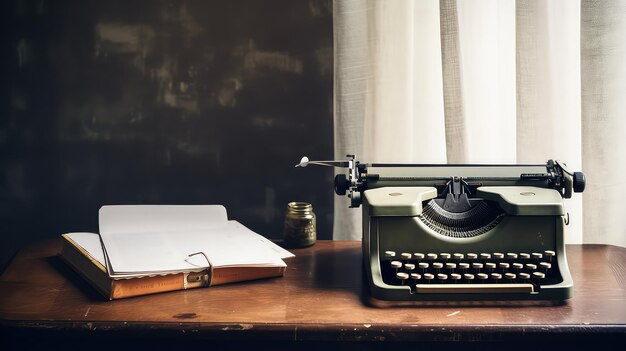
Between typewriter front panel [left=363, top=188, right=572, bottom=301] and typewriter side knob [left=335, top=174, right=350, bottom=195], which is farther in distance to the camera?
typewriter side knob [left=335, top=174, right=350, bottom=195]

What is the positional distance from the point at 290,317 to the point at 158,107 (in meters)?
0.99

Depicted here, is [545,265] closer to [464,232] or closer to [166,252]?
[464,232]

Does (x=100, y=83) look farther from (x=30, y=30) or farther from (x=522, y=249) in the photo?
(x=522, y=249)

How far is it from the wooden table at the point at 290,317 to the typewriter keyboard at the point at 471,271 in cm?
4

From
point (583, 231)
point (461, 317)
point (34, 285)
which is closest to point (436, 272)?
point (461, 317)

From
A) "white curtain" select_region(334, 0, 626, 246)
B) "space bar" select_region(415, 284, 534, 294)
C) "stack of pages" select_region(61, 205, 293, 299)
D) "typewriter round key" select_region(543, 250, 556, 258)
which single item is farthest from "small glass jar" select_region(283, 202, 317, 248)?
"typewriter round key" select_region(543, 250, 556, 258)

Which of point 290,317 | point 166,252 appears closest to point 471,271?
point 290,317

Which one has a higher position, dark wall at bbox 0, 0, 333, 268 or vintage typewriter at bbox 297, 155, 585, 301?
dark wall at bbox 0, 0, 333, 268

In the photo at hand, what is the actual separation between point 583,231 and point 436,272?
0.69 meters

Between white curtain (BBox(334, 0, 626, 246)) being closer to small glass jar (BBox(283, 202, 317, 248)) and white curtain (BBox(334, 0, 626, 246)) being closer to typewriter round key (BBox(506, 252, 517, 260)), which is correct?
small glass jar (BBox(283, 202, 317, 248))

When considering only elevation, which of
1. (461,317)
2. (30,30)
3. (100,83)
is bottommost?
(461,317)

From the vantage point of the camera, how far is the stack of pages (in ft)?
3.95

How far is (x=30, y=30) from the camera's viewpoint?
70.9 inches

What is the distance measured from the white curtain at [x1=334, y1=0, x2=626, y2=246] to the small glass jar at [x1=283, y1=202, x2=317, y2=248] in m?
0.22
